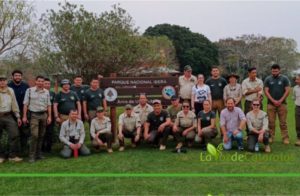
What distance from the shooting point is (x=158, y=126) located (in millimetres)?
9750

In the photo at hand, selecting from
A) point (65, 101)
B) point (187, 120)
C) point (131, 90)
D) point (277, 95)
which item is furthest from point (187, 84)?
point (65, 101)

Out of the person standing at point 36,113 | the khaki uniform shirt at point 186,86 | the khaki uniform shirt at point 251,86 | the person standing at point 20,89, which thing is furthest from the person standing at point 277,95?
the person standing at point 20,89

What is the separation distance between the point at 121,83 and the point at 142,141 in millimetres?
1690

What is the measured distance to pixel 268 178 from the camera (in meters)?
6.95

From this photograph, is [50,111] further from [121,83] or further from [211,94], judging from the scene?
[211,94]

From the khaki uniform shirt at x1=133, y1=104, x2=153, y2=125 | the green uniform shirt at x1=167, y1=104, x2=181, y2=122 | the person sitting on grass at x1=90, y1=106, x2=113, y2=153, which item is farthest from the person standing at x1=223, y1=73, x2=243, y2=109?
the person sitting on grass at x1=90, y1=106, x2=113, y2=153

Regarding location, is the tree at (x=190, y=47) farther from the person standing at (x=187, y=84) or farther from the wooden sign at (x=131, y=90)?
the person standing at (x=187, y=84)

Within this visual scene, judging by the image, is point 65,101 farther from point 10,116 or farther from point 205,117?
point 205,117

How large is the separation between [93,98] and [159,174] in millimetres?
3376

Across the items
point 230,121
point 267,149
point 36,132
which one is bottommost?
point 267,149

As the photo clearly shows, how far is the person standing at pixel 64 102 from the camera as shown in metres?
9.45

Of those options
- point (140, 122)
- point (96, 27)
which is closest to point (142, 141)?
point (140, 122)

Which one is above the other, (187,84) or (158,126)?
(187,84)

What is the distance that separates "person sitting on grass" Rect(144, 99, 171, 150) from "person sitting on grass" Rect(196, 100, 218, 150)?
0.75 m
